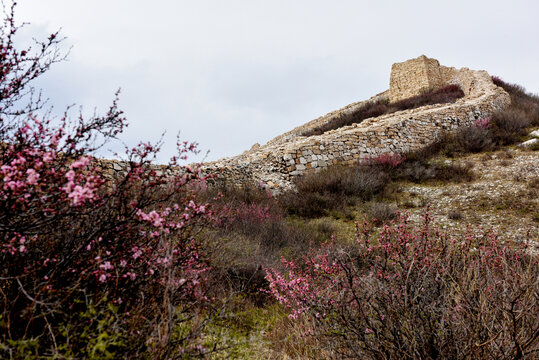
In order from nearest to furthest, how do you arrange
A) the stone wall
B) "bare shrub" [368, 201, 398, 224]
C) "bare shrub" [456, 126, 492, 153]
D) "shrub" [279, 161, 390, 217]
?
"bare shrub" [368, 201, 398, 224]
"shrub" [279, 161, 390, 217]
the stone wall
"bare shrub" [456, 126, 492, 153]

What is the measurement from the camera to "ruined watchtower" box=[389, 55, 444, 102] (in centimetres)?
1834

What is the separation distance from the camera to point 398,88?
19.5m

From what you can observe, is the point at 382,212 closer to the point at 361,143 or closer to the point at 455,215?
the point at 455,215

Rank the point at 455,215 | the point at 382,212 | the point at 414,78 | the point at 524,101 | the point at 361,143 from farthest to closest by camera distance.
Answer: the point at 414,78
the point at 524,101
the point at 361,143
the point at 382,212
the point at 455,215

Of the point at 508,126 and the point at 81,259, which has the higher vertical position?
the point at 81,259

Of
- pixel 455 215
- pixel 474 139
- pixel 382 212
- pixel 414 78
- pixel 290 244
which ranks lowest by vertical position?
pixel 455 215

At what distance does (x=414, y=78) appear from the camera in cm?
1881

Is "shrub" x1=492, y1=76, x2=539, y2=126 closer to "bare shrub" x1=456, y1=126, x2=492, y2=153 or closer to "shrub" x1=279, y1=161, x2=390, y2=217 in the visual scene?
"bare shrub" x1=456, y1=126, x2=492, y2=153

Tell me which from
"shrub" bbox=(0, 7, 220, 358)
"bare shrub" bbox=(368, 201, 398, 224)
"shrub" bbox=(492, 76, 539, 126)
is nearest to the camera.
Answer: "shrub" bbox=(0, 7, 220, 358)

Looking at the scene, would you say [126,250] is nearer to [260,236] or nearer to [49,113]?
[49,113]

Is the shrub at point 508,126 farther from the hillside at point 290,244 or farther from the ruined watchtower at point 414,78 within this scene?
the ruined watchtower at point 414,78

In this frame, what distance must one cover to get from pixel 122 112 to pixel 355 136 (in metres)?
9.30

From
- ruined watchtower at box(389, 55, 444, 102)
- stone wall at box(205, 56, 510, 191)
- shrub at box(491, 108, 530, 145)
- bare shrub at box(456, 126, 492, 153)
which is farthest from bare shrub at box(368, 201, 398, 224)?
ruined watchtower at box(389, 55, 444, 102)

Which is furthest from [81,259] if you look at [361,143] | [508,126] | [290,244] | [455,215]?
[508,126]
